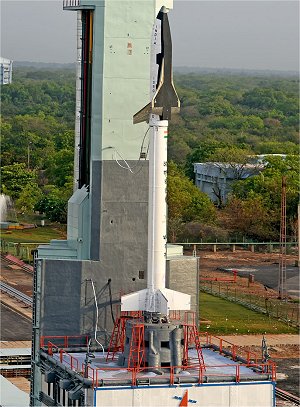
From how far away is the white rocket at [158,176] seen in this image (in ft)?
153

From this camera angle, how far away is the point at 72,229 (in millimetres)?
49500

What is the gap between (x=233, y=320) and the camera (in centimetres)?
9344

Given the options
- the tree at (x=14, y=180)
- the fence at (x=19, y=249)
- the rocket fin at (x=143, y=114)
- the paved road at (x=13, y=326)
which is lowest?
the paved road at (x=13, y=326)

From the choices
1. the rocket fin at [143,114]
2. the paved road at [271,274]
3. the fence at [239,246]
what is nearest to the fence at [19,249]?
the fence at [239,246]

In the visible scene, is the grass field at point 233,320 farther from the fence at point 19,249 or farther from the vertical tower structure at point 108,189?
the vertical tower structure at point 108,189

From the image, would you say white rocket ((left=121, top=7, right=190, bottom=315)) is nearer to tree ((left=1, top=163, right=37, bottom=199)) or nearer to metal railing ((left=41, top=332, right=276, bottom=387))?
metal railing ((left=41, top=332, right=276, bottom=387))

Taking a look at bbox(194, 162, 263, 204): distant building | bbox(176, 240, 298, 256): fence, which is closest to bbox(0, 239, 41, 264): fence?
bbox(176, 240, 298, 256): fence

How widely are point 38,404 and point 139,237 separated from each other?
6395mm

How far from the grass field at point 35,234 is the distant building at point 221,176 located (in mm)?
25850

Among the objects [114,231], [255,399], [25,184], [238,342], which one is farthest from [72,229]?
[25,184]

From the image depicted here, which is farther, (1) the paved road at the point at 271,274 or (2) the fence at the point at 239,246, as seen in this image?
(2) the fence at the point at 239,246

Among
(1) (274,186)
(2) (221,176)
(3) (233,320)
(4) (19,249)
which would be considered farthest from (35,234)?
(3) (233,320)

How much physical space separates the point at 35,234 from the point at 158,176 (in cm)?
8816

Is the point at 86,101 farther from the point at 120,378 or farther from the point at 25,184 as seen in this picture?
the point at 25,184
